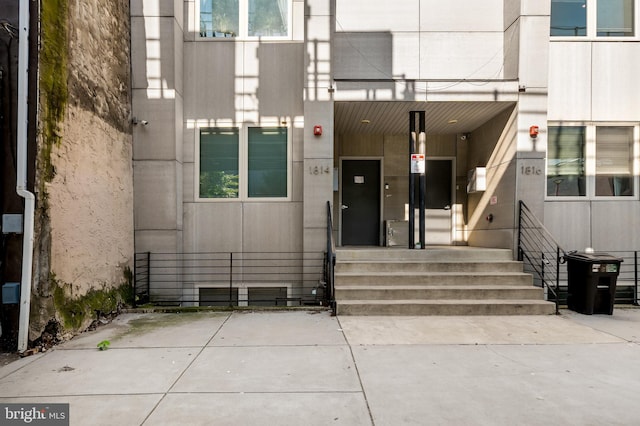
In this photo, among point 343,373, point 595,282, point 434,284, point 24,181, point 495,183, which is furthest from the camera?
point 495,183

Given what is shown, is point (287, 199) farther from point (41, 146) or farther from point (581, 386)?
point (581, 386)

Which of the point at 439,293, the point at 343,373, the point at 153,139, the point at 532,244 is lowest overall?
the point at 343,373

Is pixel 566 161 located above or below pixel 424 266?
above

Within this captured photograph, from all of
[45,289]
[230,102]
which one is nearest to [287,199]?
[230,102]

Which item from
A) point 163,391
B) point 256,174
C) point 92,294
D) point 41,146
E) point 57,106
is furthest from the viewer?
point 256,174

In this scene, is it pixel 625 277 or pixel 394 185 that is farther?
pixel 394 185

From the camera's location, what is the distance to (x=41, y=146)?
164 inches

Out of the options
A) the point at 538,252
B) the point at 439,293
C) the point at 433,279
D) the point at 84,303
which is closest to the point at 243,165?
the point at 84,303

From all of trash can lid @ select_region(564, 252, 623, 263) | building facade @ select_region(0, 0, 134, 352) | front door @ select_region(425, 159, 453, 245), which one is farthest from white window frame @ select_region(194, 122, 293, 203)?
trash can lid @ select_region(564, 252, 623, 263)

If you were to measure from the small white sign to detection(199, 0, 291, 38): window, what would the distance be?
3.39m

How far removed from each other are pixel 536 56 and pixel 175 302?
25.8ft

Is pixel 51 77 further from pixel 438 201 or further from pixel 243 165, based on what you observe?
pixel 438 201

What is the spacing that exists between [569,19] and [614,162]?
2.85 m

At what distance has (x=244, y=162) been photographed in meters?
6.96
